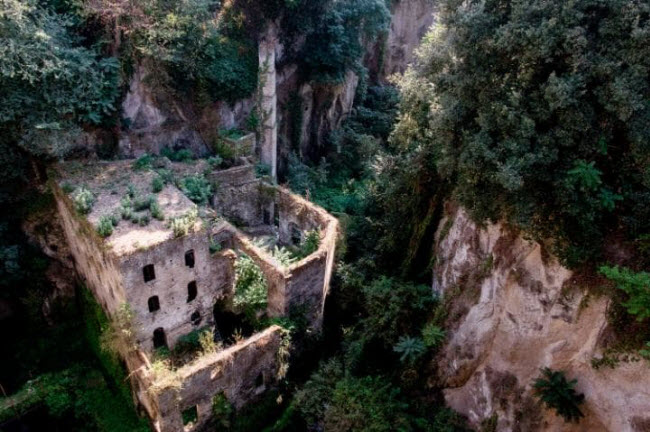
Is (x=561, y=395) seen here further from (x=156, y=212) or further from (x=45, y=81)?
(x=45, y=81)

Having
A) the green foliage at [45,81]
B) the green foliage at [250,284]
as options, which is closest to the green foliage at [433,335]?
the green foliage at [250,284]

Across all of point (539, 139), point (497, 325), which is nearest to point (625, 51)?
point (539, 139)

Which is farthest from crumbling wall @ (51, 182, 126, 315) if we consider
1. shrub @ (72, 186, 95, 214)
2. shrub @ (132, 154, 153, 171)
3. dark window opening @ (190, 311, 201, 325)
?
Answer: shrub @ (132, 154, 153, 171)

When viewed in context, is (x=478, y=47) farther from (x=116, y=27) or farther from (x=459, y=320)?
(x=116, y=27)

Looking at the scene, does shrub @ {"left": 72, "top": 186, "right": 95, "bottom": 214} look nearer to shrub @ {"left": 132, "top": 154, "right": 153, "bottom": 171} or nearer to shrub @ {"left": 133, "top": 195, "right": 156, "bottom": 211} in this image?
shrub @ {"left": 133, "top": 195, "right": 156, "bottom": 211}

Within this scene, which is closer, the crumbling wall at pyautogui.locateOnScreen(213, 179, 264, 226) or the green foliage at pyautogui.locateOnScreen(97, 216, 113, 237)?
the green foliage at pyautogui.locateOnScreen(97, 216, 113, 237)

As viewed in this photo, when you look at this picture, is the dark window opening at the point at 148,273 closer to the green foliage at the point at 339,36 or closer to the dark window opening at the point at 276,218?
the dark window opening at the point at 276,218

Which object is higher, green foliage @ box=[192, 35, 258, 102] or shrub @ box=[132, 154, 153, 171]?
green foliage @ box=[192, 35, 258, 102]
